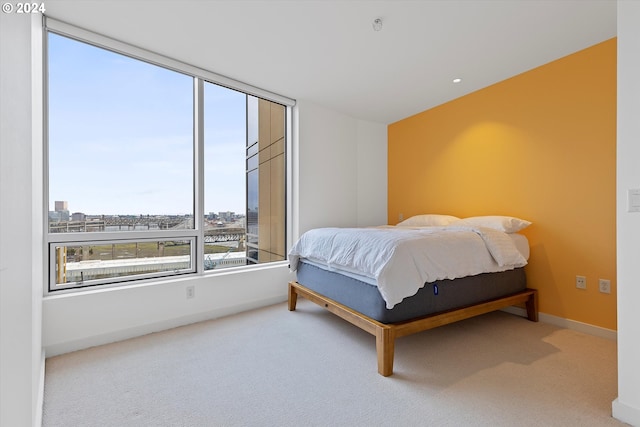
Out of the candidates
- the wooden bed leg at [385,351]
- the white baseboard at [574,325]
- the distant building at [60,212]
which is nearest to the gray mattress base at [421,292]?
the wooden bed leg at [385,351]

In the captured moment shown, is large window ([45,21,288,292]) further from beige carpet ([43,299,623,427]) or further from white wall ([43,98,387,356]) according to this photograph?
beige carpet ([43,299,623,427])

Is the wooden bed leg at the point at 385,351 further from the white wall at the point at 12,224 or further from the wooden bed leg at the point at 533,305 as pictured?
the wooden bed leg at the point at 533,305

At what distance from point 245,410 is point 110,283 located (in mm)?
1743

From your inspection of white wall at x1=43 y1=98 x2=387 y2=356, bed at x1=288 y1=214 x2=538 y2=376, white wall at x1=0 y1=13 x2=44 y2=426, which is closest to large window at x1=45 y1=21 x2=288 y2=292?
white wall at x1=43 y1=98 x2=387 y2=356

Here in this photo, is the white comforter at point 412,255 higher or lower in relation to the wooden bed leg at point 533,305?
higher

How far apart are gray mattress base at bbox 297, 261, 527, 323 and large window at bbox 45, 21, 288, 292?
4.02 ft

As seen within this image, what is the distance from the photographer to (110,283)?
2.46 m

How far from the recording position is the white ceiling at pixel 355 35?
6.66ft

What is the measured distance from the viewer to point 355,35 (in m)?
2.33

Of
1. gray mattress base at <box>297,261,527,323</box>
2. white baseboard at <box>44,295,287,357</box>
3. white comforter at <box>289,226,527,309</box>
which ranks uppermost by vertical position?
white comforter at <box>289,226,527,309</box>

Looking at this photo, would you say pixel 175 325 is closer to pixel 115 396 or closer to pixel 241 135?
pixel 115 396

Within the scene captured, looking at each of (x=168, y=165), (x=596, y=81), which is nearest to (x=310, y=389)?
(x=168, y=165)

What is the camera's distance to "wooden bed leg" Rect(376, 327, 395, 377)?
183 centimetres
